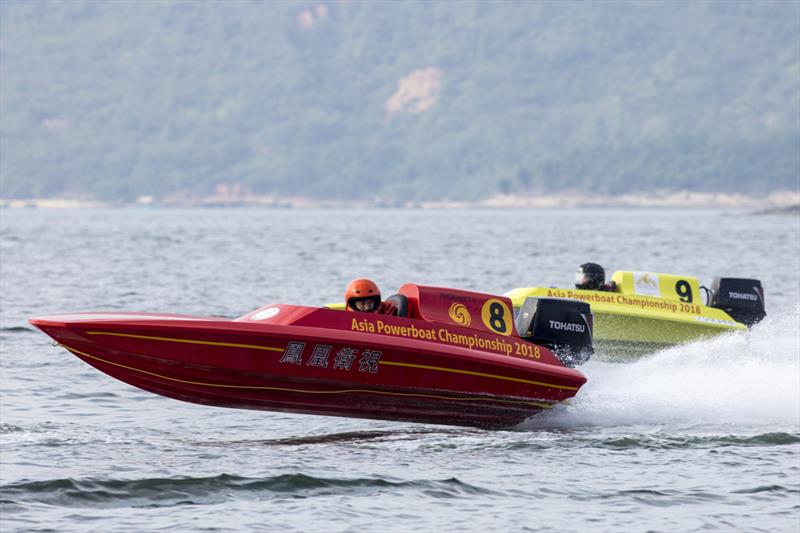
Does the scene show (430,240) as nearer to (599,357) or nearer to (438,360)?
(599,357)

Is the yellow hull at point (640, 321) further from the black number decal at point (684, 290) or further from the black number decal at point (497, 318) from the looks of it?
the black number decal at point (497, 318)

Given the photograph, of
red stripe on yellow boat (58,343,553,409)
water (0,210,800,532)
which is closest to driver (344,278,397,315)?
red stripe on yellow boat (58,343,553,409)

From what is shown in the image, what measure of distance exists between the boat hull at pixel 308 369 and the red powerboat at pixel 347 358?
0.04ft

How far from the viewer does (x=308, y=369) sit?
13.1 m

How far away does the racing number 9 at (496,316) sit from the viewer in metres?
14.0

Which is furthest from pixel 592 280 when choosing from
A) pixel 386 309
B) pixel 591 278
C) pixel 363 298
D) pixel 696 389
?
pixel 363 298

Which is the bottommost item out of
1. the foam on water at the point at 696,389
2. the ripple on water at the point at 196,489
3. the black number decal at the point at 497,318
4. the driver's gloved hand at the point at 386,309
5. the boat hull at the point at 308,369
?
the ripple on water at the point at 196,489

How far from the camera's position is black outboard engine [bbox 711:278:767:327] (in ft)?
65.0

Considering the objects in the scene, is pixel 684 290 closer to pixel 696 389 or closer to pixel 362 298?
pixel 696 389

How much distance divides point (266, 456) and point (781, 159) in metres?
183

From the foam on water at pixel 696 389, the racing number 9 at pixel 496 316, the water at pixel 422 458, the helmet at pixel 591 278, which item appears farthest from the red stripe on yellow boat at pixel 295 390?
the helmet at pixel 591 278

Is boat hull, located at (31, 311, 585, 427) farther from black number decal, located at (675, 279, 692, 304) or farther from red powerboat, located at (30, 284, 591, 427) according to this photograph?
black number decal, located at (675, 279, 692, 304)

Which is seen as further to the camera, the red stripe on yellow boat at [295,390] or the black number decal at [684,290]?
the black number decal at [684,290]

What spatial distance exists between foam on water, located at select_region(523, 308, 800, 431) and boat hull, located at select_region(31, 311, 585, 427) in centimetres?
77
